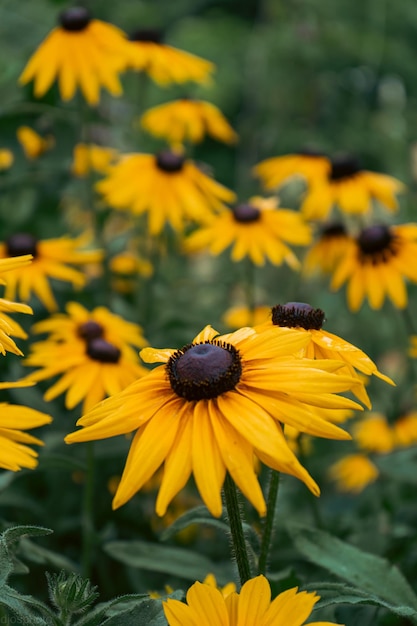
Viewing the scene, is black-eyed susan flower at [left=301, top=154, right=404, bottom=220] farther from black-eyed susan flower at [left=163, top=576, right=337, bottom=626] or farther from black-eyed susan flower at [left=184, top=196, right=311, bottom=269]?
black-eyed susan flower at [left=163, top=576, right=337, bottom=626]

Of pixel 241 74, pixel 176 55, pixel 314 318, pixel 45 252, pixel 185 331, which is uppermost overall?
pixel 314 318

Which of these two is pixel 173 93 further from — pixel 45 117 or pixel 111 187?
pixel 111 187

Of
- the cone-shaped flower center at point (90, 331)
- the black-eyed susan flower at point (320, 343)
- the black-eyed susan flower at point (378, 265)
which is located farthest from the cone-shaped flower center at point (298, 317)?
the black-eyed susan flower at point (378, 265)

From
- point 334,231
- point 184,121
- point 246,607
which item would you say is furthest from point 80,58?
point 246,607

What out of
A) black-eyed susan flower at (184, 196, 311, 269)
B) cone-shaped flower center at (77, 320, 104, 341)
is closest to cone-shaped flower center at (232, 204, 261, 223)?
black-eyed susan flower at (184, 196, 311, 269)

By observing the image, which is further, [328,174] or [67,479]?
[328,174]

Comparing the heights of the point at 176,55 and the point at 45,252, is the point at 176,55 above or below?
above

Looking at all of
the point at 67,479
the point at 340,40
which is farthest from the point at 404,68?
the point at 67,479
